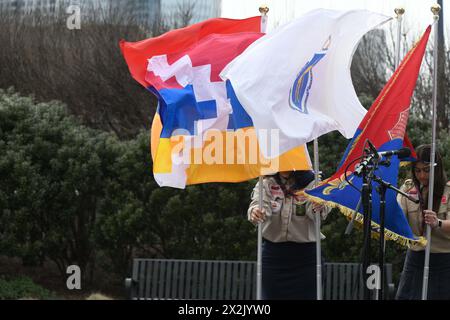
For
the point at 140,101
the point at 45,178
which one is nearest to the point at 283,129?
the point at 45,178

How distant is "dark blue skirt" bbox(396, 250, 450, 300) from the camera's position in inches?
274

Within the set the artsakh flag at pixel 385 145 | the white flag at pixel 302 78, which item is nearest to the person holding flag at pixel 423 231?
the artsakh flag at pixel 385 145

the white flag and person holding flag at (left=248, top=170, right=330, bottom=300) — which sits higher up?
the white flag

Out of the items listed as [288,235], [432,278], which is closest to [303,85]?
[288,235]

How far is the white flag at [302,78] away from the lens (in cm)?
706

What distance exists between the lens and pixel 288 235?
7.10 metres

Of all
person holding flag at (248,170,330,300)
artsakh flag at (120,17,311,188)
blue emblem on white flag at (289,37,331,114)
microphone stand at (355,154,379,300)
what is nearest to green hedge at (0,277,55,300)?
artsakh flag at (120,17,311,188)

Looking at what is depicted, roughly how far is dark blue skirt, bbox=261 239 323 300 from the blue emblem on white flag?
1.15m

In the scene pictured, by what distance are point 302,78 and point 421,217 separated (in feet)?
5.01

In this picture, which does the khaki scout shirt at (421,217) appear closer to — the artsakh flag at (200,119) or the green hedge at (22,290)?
the artsakh flag at (200,119)

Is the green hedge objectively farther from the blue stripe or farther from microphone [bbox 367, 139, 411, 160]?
microphone [bbox 367, 139, 411, 160]

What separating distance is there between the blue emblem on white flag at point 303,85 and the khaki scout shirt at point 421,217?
1.11m

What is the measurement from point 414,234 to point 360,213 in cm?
46

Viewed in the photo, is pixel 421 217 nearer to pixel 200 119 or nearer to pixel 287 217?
pixel 287 217
